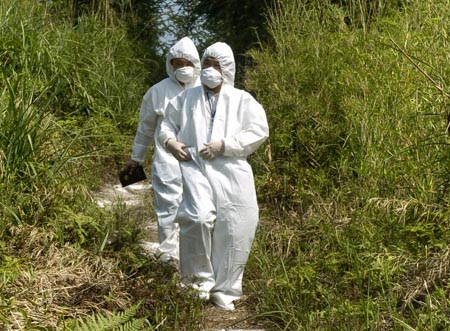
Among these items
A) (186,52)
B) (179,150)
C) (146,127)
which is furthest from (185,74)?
(179,150)

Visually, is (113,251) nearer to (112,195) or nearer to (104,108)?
(112,195)

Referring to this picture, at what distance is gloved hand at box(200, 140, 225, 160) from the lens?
5723mm

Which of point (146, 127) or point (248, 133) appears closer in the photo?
point (248, 133)

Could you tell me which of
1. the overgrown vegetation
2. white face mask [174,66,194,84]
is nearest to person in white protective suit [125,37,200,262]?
white face mask [174,66,194,84]

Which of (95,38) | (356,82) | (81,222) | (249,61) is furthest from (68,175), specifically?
(249,61)

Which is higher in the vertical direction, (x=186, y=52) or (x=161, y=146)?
(x=186, y=52)

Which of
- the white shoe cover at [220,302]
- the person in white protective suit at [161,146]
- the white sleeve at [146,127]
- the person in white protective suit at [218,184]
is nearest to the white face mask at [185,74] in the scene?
the person in white protective suit at [161,146]

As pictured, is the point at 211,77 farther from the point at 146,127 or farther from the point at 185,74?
the point at 146,127

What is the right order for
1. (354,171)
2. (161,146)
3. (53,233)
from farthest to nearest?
(354,171) → (161,146) → (53,233)

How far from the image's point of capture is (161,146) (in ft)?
23.5

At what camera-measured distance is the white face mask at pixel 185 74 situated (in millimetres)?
7047

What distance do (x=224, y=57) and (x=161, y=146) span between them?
1491mm

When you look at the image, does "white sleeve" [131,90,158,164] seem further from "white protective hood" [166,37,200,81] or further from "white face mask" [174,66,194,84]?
"white protective hood" [166,37,200,81]

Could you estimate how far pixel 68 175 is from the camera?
276 inches
